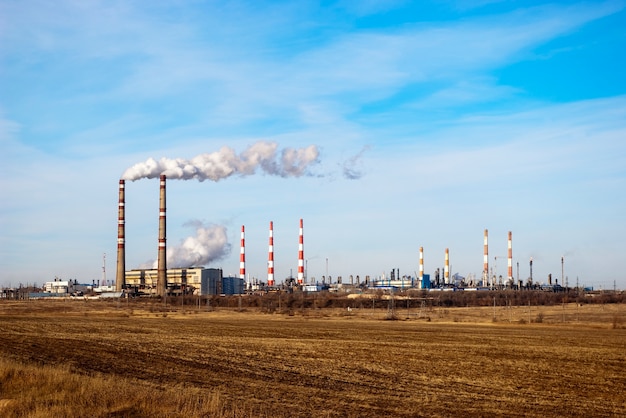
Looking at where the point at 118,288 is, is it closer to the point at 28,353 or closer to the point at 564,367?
the point at 28,353

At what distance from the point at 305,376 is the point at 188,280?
12605cm

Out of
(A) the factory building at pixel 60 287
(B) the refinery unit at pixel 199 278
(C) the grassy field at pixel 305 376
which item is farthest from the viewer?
(A) the factory building at pixel 60 287

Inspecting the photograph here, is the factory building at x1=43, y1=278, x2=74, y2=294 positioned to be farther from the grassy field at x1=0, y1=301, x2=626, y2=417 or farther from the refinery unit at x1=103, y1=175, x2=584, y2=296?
the grassy field at x1=0, y1=301, x2=626, y2=417

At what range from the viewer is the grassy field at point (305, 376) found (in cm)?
1873

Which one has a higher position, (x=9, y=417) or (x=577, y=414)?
(x=9, y=417)

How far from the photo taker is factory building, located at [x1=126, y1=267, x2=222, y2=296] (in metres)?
145

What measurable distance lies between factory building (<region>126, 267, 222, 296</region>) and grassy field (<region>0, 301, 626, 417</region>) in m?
98.8

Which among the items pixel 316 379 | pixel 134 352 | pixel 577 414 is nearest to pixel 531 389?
pixel 577 414

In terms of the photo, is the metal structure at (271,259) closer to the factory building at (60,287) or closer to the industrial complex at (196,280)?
the industrial complex at (196,280)

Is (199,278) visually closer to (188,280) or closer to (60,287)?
(188,280)

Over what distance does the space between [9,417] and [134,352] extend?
775 inches

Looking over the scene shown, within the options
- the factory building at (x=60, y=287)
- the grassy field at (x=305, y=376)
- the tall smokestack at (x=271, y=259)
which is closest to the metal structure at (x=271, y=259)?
the tall smokestack at (x=271, y=259)

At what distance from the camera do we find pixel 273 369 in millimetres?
28672

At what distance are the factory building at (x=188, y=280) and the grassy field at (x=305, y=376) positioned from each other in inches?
3890
